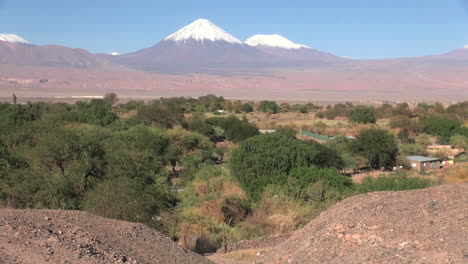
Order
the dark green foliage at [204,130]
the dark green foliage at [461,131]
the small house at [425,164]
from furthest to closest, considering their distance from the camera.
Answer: the dark green foliage at [461,131] < the dark green foliage at [204,130] < the small house at [425,164]

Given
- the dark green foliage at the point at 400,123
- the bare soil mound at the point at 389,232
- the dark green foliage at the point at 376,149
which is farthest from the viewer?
the dark green foliage at the point at 400,123

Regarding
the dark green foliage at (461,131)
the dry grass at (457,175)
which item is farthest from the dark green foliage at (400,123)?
the dry grass at (457,175)

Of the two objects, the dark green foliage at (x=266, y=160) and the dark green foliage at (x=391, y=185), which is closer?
the dark green foliage at (x=391, y=185)

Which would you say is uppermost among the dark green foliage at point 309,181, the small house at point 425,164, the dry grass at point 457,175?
the dark green foliage at point 309,181

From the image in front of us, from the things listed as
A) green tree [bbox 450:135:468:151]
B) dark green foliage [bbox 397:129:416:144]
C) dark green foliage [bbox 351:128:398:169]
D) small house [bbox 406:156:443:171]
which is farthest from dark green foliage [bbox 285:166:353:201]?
dark green foliage [bbox 397:129:416:144]

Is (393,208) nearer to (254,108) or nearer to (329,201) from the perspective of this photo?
(329,201)

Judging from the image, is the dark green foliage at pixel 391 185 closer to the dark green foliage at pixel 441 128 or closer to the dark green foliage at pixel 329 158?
the dark green foliage at pixel 329 158

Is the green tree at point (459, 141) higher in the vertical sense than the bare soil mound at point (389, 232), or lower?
lower

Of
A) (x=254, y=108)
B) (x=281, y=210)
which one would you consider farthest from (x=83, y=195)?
(x=254, y=108)
